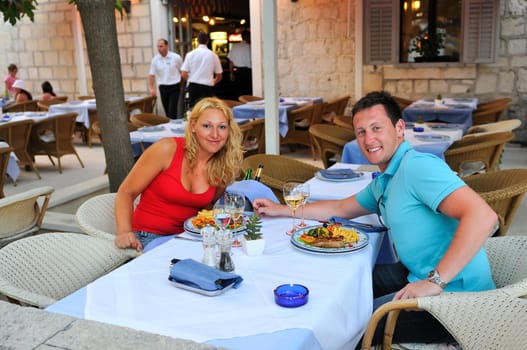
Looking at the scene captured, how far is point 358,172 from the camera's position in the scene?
334cm

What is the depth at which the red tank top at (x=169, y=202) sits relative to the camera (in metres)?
2.60

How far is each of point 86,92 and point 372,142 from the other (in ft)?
34.7

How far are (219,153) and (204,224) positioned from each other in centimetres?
54

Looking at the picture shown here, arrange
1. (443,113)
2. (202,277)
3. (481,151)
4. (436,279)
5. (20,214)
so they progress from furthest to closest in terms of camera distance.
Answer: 1. (443,113)
2. (481,151)
3. (20,214)
4. (436,279)
5. (202,277)

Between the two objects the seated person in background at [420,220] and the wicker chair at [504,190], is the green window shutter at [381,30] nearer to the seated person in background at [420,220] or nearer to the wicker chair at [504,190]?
the wicker chair at [504,190]

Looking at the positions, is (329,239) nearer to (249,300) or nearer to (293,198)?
(293,198)

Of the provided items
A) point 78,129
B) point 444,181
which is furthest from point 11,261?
point 78,129

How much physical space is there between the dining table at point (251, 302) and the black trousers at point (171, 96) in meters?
8.04

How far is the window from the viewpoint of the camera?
821cm

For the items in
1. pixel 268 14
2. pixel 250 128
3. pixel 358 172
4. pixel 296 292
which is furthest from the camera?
pixel 250 128

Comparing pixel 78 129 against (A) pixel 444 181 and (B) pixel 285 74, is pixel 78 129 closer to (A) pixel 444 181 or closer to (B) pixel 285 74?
(B) pixel 285 74

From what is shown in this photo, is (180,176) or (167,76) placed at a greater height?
(167,76)

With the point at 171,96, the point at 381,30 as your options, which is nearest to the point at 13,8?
the point at 171,96

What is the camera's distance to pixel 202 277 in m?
1.67
